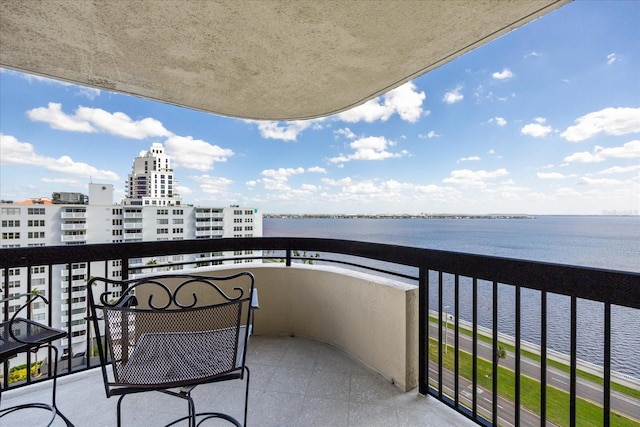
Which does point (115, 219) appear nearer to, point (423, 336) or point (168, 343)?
point (168, 343)

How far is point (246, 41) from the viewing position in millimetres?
1854

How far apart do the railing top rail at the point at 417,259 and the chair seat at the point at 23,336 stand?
576mm

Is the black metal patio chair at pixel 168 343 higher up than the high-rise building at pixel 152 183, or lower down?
lower down

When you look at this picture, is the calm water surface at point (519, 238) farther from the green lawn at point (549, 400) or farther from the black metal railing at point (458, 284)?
the black metal railing at point (458, 284)

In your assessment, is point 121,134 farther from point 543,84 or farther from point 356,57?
point 543,84

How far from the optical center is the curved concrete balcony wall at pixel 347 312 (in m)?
1.97

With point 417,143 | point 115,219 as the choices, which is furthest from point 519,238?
point 115,219

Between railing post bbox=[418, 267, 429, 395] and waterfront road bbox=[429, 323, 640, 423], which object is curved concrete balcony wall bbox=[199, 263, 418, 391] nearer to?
railing post bbox=[418, 267, 429, 395]

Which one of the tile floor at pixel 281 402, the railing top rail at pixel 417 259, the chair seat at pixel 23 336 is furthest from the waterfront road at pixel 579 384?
the chair seat at pixel 23 336

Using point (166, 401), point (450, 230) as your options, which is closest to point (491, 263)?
point (166, 401)

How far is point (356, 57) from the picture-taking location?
2.02 m

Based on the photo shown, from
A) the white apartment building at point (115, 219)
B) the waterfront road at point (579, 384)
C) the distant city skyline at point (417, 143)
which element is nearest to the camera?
the waterfront road at point (579, 384)

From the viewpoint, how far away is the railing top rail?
113cm

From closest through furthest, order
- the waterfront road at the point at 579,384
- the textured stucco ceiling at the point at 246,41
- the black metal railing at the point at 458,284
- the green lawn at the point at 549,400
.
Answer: the black metal railing at the point at 458,284, the textured stucco ceiling at the point at 246,41, the waterfront road at the point at 579,384, the green lawn at the point at 549,400
